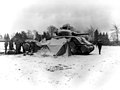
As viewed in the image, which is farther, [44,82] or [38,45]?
[38,45]

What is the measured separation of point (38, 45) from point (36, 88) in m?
8.91

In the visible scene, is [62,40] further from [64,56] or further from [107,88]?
[107,88]

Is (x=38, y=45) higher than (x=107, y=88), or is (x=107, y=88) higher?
(x=38, y=45)

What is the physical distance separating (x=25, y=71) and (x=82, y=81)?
274cm

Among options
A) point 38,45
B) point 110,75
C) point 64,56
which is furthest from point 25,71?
point 38,45

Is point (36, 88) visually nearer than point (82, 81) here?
Yes

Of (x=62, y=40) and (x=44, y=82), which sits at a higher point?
(x=62, y=40)

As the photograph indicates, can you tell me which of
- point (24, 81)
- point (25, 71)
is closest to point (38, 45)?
point (25, 71)

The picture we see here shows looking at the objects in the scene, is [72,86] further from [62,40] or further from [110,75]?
[62,40]

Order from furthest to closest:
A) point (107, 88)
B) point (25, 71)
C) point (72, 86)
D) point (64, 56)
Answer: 1. point (64, 56)
2. point (25, 71)
3. point (72, 86)
4. point (107, 88)

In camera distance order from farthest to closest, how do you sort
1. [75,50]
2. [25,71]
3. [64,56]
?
[75,50] → [64,56] → [25,71]

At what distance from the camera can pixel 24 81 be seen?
6.11m

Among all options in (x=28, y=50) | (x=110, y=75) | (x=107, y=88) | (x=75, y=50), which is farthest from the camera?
(x=28, y=50)

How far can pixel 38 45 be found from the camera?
14.2 meters
